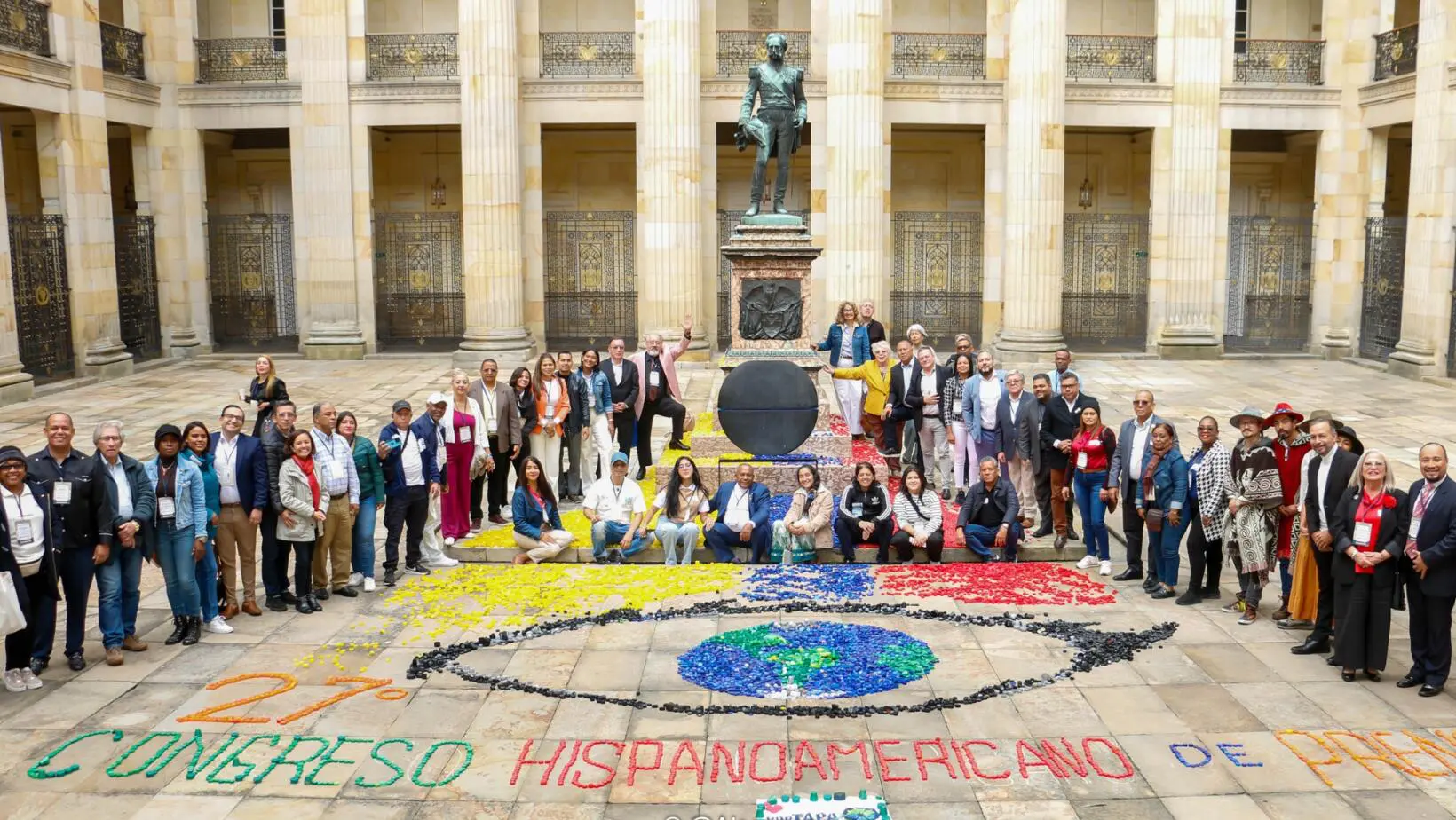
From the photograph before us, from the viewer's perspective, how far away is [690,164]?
25.7 metres

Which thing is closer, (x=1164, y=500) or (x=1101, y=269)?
(x=1164, y=500)

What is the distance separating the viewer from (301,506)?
34.7 feet

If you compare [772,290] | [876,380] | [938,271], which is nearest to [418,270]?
[938,271]

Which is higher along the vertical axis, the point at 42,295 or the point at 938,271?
the point at 938,271

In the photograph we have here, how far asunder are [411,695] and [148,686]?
5.92 feet

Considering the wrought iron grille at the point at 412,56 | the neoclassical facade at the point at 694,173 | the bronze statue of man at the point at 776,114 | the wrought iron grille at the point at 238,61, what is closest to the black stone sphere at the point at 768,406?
the bronze statue of man at the point at 776,114

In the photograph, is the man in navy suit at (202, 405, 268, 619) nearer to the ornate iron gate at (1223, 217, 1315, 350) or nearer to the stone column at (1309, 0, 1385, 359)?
the stone column at (1309, 0, 1385, 359)

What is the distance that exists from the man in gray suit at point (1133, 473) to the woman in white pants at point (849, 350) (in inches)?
190

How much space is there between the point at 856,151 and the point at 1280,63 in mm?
9379

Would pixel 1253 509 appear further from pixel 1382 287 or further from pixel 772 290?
pixel 1382 287

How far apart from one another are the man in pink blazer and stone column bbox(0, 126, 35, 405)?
11.3 m

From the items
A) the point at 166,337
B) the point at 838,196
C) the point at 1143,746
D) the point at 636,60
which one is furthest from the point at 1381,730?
the point at 166,337

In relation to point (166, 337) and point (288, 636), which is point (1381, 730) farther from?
point (166, 337)

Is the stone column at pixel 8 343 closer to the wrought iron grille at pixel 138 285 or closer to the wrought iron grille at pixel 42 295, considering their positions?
the wrought iron grille at pixel 42 295
